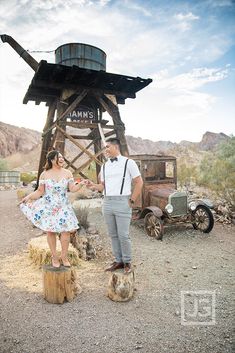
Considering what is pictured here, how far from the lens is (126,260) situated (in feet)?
14.2

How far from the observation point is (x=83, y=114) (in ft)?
33.8

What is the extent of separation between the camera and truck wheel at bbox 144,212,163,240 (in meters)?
7.30

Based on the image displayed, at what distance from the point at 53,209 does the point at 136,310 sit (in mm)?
1856

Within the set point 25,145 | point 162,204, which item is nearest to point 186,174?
point 162,204

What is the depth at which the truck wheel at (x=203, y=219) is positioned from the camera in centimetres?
779

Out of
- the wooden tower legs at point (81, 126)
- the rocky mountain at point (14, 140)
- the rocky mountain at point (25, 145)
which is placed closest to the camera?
the wooden tower legs at point (81, 126)

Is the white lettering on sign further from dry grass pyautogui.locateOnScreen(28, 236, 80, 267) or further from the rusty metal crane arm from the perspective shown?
dry grass pyautogui.locateOnScreen(28, 236, 80, 267)

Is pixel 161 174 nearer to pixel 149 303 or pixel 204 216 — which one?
pixel 204 216

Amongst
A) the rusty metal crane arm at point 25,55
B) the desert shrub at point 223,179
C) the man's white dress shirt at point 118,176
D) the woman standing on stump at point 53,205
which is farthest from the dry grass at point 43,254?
the rusty metal crane arm at point 25,55

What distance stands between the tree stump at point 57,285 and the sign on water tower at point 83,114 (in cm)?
697

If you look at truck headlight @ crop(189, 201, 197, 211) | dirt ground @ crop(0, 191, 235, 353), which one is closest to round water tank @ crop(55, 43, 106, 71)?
truck headlight @ crop(189, 201, 197, 211)

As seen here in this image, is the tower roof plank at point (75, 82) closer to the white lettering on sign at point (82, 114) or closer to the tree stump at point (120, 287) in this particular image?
the white lettering on sign at point (82, 114)

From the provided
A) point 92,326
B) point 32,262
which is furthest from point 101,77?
point 92,326

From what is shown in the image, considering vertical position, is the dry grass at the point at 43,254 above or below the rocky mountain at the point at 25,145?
below
